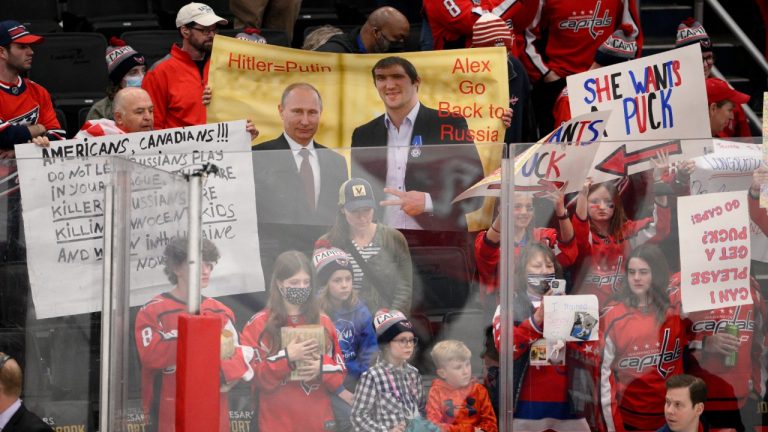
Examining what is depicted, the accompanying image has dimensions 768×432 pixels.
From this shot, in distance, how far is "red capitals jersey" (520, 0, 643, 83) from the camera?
10188mm

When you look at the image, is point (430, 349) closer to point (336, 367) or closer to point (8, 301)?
point (336, 367)

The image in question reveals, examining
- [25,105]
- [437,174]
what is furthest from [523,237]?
[25,105]

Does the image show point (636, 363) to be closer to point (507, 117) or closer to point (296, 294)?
point (296, 294)

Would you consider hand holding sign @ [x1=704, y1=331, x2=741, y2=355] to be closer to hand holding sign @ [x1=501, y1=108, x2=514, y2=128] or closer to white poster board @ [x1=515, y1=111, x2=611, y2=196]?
white poster board @ [x1=515, y1=111, x2=611, y2=196]

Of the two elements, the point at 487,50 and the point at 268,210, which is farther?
the point at 487,50

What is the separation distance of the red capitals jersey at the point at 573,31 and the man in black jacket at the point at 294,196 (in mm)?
4351

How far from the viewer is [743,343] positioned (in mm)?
6238

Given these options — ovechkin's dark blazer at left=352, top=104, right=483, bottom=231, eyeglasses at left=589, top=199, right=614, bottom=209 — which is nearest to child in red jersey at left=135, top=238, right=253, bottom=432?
ovechkin's dark blazer at left=352, top=104, right=483, bottom=231

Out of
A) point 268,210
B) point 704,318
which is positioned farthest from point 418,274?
point 704,318

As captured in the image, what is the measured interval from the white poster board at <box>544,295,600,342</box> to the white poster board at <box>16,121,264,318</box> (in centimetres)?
120

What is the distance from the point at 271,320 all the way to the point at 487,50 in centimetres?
315

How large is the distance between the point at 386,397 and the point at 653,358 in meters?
1.14

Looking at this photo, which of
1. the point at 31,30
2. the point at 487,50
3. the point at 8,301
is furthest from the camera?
the point at 31,30

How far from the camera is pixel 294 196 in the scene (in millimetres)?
6051
